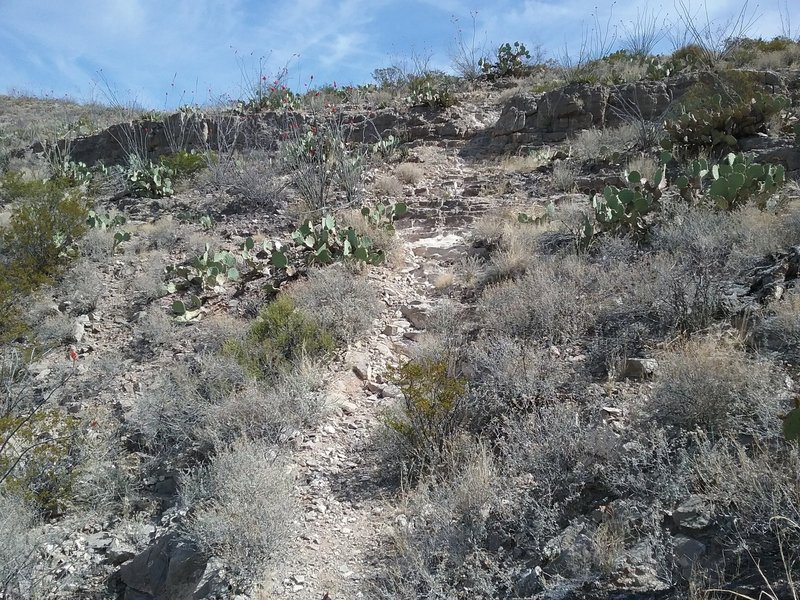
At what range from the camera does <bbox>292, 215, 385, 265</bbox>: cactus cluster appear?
7113 millimetres

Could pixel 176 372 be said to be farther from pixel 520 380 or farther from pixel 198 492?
pixel 520 380

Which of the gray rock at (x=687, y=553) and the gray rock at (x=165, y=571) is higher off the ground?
the gray rock at (x=687, y=553)

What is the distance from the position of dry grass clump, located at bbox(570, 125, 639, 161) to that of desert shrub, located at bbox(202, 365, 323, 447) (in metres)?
7.29

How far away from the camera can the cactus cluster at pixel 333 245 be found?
7.11m

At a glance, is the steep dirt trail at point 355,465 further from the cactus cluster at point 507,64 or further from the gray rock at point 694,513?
the cactus cluster at point 507,64

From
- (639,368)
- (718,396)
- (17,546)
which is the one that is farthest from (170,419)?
(718,396)

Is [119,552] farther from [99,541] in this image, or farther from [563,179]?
[563,179]

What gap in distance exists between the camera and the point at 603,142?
10.5 m

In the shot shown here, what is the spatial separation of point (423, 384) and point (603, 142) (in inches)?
314

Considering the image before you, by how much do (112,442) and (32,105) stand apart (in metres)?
23.2

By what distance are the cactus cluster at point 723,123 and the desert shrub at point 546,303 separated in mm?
4007

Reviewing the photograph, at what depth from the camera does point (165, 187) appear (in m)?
11.3

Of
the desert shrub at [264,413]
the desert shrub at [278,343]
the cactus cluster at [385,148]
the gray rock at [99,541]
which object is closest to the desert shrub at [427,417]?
the desert shrub at [264,413]

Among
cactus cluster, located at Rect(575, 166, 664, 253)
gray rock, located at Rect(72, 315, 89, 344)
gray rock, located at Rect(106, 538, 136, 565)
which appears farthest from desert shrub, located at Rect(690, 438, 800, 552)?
gray rock, located at Rect(72, 315, 89, 344)
